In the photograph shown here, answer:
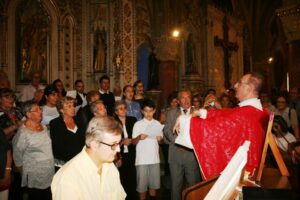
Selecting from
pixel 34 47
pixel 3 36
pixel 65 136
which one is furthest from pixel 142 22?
pixel 65 136

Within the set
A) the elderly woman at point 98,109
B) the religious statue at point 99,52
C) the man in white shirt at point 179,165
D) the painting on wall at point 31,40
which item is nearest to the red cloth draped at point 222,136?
the man in white shirt at point 179,165

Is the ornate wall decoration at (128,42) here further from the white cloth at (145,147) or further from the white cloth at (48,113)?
the white cloth at (145,147)

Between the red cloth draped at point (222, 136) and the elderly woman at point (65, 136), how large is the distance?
61.2 inches

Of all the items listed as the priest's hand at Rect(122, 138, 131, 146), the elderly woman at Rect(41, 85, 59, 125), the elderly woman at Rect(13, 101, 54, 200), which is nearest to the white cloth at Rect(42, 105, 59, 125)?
the elderly woman at Rect(41, 85, 59, 125)

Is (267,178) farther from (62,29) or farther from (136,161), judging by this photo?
(62,29)

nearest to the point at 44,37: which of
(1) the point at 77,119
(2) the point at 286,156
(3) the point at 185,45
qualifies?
(3) the point at 185,45

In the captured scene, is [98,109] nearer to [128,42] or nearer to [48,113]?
[48,113]

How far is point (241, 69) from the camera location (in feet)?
60.2

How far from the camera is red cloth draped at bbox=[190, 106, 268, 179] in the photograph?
10.9 feet

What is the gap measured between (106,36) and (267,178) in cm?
1018

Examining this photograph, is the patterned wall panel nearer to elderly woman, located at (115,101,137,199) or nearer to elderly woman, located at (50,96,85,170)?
elderly woman, located at (115,101,137,199)

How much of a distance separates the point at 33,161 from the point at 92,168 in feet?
6.95

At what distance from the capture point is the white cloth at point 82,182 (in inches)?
75.6

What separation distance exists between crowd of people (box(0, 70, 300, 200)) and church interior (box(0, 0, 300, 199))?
5341 mm
